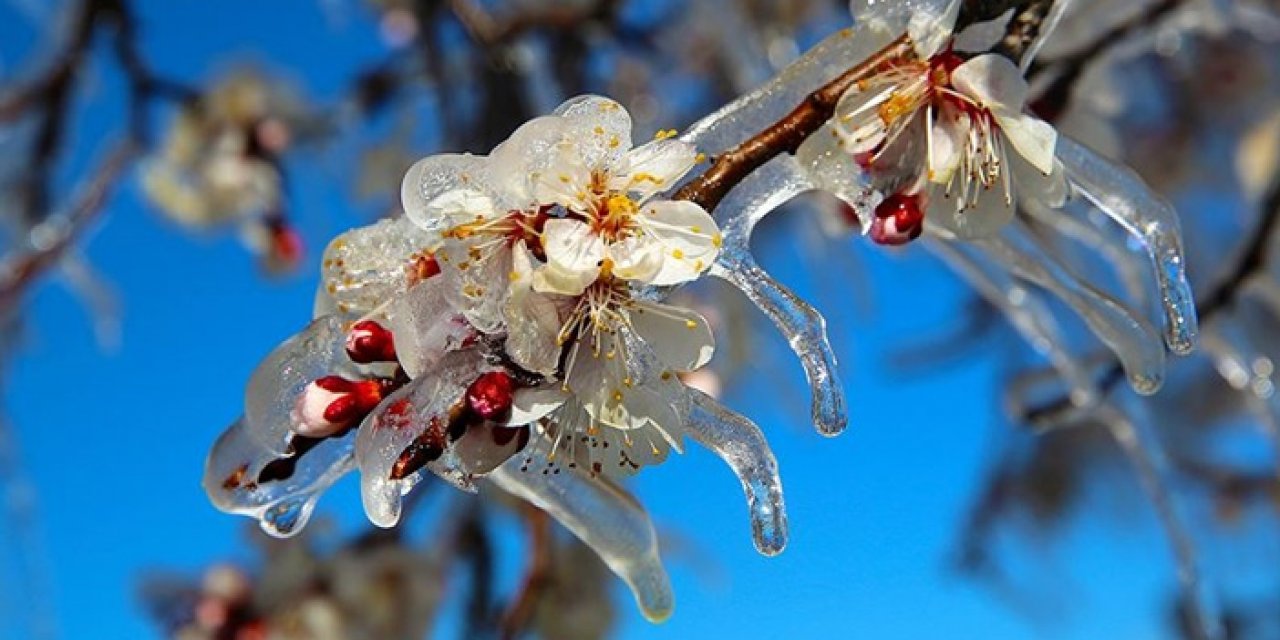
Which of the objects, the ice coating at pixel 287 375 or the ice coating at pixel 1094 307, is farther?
the ice coating at pixel 1094 307

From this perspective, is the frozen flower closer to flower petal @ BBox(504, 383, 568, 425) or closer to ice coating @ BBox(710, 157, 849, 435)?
ice coating @ BBox(710, 157, 849, 435)

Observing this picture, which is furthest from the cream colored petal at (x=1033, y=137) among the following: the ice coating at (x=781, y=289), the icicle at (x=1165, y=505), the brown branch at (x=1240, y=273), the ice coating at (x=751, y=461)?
the icicle at (x=1165, y=505)

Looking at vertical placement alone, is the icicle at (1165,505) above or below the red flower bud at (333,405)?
below

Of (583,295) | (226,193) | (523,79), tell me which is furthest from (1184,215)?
(583,295)

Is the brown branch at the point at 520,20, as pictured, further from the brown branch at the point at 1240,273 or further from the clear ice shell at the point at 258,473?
the clear ice shell at the point at 258,473

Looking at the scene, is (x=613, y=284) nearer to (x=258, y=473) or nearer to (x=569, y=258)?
(x=569, y=258)

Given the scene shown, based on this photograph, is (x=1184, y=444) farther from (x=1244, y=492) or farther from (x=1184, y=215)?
(x=1184, y=215)

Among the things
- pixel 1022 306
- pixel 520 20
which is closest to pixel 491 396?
pixel 1022 306
